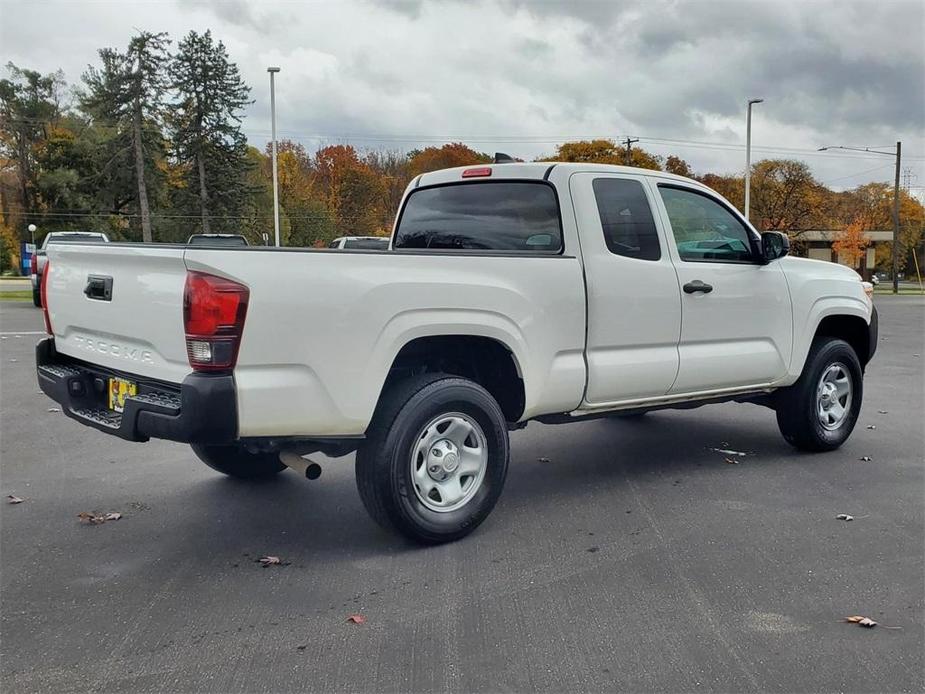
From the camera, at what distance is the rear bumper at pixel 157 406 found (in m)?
3.49

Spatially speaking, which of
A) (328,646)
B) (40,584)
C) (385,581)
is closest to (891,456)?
(385,581)

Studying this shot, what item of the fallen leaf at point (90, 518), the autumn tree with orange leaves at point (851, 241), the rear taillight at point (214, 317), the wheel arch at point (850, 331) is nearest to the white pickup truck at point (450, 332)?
the rear taillight at point (214, 317)

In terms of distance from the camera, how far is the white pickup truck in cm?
361

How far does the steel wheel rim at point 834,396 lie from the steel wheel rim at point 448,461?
3.19 m

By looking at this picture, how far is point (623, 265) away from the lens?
4941mm

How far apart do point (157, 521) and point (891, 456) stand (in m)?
5.22

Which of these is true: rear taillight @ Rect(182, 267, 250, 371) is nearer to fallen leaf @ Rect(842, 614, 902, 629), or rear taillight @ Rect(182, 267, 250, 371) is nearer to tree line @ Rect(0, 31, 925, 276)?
fallen leaf @ Rect(842, 614, 902, 629)

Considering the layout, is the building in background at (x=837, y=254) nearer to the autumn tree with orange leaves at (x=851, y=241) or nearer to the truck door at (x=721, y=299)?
the autumn tree with orange leaves at (x=851, y=241)

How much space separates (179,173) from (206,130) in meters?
3.78

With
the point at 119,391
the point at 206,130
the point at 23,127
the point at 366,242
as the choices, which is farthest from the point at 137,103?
the point at 119,391

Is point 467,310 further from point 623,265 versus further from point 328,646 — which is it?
point 328,646

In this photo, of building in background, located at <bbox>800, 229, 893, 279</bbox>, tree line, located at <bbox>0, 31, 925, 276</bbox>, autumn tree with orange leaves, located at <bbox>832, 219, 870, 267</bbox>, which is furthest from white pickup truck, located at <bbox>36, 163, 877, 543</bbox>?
building in background, located at <bbox>800, 229, 893, 279</bbox>

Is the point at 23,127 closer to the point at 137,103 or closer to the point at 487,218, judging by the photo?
the point at 137,103

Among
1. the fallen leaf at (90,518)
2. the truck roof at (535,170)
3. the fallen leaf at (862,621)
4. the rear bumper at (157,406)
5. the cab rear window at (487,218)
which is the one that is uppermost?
the truck roof at (535,170)
